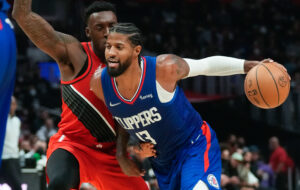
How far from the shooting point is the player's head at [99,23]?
4.46 m

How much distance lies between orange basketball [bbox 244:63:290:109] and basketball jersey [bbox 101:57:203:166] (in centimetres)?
49

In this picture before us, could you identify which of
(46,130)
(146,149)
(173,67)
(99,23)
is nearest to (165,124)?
(146,149)

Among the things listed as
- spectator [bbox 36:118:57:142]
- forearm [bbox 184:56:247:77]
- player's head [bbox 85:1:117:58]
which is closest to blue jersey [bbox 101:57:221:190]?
forearm [bbox 184:56:247:77]

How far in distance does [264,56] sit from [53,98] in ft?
18.9

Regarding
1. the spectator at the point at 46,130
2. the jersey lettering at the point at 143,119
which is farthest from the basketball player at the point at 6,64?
the spectator at the point at 46,130

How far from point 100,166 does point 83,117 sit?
42cm

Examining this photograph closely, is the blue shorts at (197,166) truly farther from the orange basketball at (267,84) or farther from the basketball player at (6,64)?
the basketball player at (6,64)

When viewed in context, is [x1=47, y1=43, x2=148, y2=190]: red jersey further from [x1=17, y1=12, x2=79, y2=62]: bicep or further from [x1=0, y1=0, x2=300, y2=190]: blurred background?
[x1=0, y1=0, x2=300, y2=190]: blurred background

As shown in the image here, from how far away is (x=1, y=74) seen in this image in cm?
377

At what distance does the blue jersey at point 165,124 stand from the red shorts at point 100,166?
0.40 m

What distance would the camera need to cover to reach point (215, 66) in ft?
13.6

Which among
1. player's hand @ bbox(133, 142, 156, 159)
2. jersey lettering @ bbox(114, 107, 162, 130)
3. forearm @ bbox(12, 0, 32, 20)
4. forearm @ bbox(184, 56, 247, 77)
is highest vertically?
forearm @ bbox(12, 0, 32, 20)

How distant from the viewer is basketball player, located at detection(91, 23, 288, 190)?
3975 millimetres

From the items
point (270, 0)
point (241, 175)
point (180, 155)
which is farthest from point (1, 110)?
point (270, 0)
